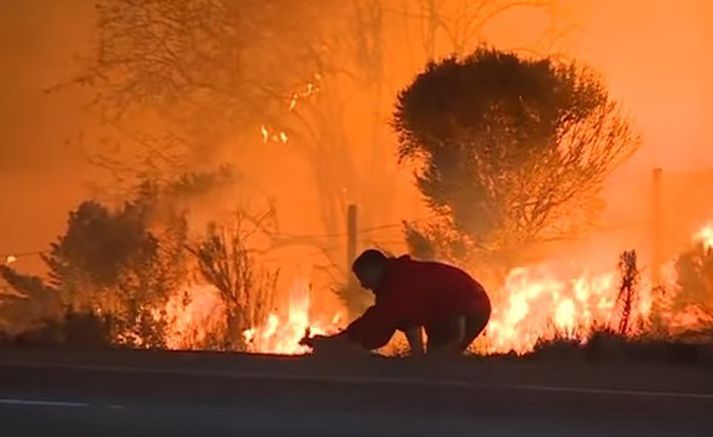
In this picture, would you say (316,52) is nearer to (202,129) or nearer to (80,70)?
(202,129)

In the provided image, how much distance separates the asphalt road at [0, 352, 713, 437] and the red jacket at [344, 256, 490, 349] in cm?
89

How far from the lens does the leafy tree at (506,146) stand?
13.9 meters

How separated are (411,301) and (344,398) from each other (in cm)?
255

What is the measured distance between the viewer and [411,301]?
392 inches

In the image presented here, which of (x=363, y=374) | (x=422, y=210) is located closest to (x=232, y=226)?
(x=422, y=210)

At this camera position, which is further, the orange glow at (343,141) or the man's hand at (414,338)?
the orange glow at (343,141)

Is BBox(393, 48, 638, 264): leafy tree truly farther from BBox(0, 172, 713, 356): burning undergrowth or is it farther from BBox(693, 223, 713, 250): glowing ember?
BBox(693, 223, 713, 250): glowing ember

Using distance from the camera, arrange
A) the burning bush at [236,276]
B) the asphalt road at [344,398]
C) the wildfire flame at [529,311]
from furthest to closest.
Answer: the burning bush at [236,276]
the wildfire flame at [529,311]
the asphalt road at [344,398]

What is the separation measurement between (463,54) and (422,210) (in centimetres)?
171

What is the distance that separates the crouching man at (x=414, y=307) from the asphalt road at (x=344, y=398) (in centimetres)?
87

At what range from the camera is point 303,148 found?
15453 mm

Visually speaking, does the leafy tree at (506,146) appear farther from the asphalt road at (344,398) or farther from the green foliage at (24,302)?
the asphalt road at (344,398)

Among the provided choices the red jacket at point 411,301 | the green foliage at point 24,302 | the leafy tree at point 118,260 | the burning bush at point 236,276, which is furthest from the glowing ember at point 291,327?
the red jacket at point 411,301

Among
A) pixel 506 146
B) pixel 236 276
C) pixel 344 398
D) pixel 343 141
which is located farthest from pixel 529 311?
pixel 344 398
